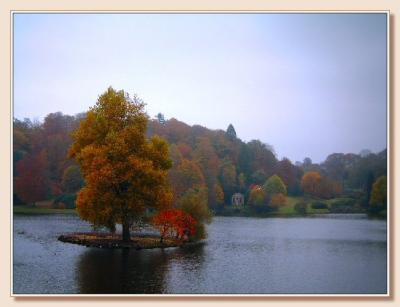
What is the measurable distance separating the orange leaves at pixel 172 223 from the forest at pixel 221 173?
411 mm

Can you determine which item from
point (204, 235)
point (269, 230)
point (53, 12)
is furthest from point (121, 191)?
point (53, 12)

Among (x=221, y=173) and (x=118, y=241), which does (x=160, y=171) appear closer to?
(x=221, y=173)

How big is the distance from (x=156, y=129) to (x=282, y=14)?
4.58 metres

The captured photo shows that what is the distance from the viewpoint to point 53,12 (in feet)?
42.6

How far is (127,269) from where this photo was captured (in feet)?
44.8

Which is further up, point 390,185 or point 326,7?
point 326,7

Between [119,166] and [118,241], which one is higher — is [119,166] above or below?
above

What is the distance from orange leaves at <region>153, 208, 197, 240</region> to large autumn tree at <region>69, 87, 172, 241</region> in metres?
0.29

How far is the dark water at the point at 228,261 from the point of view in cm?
1273

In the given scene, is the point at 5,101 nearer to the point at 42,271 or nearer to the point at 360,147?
the point at 42,271

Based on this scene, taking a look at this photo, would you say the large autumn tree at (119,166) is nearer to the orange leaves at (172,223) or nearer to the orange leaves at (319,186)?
the orange leaves at (172,223)

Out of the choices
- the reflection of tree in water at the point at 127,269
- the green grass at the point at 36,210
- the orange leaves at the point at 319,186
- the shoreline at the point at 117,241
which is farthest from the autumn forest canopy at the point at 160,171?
the reflection of tree in water at the point at 127,269

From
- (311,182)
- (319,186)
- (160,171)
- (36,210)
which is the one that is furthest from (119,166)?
(319,186)

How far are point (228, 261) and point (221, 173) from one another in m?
2.38
